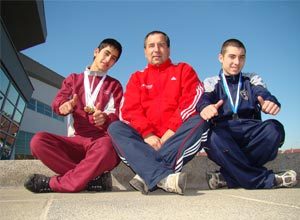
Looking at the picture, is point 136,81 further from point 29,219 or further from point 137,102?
point 29,219

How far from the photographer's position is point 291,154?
4102 mm

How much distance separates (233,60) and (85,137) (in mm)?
1824

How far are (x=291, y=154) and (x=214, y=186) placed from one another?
1.53 metres

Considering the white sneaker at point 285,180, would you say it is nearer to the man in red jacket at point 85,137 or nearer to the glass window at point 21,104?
the man in red jacket at point 85,137

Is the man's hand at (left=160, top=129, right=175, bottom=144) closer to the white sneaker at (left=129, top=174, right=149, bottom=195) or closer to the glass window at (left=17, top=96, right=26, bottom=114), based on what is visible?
the white sneaker at (left=129, top=174, right=149, bottom=195)

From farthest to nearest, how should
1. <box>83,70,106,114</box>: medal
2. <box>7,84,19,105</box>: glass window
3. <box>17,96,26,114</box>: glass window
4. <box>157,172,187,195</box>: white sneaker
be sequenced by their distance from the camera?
1. <box>17,96,26,114</box>: glass window
2. <box>7,84,19,105</box>: glass window
3. <box>83,70,106,114</box>: medal
4. <box>157,172,187,195</box>: white sneaker

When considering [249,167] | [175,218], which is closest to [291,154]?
[249,167]

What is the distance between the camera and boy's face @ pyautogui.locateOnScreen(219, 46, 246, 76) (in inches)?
137

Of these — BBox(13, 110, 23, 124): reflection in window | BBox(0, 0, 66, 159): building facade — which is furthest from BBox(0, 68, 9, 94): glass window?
BBox(13, 110, 23, 124): reflection in window

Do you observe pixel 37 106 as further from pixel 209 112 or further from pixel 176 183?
pixel 176 183

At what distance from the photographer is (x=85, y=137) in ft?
11.3

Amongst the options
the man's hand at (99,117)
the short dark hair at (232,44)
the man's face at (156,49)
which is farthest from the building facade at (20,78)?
the short dark hair at (232,44)

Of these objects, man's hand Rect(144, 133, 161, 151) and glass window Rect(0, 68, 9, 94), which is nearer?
man's hand Rect(144, 133, 161, 151)

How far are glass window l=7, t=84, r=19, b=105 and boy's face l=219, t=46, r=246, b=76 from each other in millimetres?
14574
